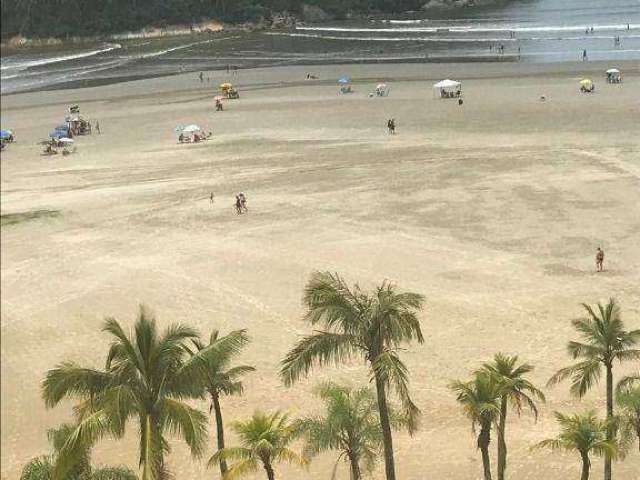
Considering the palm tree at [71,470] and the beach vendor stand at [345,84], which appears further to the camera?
the beach vendor stand at [345,84]

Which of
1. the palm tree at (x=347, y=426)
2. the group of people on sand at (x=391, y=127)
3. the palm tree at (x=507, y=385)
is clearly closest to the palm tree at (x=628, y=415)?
the palm tree at (x=507, y=385)

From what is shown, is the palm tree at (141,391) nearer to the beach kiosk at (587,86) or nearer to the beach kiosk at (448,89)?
the beach kiosk at (587,86)

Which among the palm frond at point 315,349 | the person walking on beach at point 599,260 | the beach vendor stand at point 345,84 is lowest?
the person walking on beach at point 599,260

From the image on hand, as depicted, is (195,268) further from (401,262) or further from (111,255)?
(401,262)

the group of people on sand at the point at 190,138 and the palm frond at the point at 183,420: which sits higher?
the palm frond at the point at 183,420

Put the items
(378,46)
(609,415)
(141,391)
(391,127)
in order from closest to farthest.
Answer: (141,391) < (609,415) < (391,127) < (378,46)

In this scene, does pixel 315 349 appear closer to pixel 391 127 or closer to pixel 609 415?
pixel 609 415

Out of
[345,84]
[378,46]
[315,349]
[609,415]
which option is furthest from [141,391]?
[378,46]

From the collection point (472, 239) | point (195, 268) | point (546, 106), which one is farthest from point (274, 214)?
point (546, 106)
